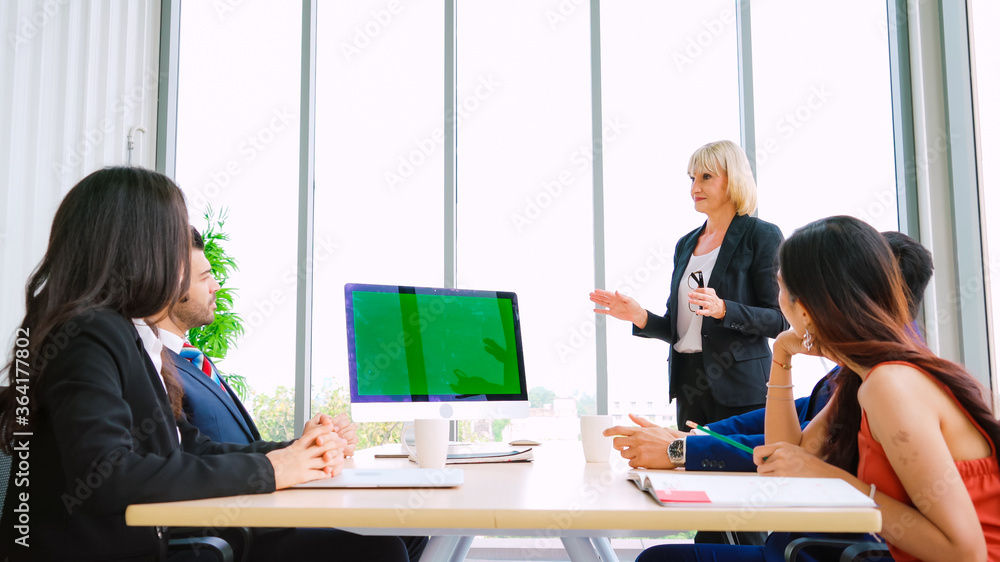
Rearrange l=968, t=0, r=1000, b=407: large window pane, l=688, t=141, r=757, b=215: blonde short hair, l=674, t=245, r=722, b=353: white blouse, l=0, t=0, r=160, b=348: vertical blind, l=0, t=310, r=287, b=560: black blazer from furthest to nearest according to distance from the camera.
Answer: l=968, t=0, r=1000, b=407: large window pane, l=0, t=0, r=160, b=348: vertical blind, l=688, t=141, r=757, b=215: blonde short hair, l=674, t=245, r=722, b=353: white blouse, l=0, t=310, r=287, b=560: black blazer

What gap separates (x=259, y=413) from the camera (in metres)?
4.23

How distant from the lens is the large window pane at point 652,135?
13.0 ft

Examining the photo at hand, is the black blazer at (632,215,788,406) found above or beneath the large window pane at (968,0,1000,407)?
beneath

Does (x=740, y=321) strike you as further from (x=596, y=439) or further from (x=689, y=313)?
(x=596, y=439)

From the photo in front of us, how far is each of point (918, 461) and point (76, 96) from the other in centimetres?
404

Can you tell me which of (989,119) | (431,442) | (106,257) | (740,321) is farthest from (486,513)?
(989,119)

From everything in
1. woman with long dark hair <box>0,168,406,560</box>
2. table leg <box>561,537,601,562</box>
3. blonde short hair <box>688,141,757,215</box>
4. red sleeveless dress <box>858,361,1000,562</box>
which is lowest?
table leg <box>561,537,601,562</box>

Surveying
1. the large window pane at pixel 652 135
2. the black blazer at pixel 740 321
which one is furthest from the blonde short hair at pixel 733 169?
the large window pane at pixel 652 135

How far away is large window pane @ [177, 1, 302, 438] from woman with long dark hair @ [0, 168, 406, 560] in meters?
2.92

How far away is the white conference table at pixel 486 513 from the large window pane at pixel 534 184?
274 centimetres

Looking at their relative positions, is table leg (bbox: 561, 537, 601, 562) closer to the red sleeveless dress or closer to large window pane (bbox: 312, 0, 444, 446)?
the red sleeveless dress

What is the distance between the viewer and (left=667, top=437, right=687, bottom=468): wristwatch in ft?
5.20

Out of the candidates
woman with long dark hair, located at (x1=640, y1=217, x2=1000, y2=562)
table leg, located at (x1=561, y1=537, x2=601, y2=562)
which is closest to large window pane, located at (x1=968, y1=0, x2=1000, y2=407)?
woman with long dark hair, located at (x1=640, y1=217, x2=1000, y2=562)

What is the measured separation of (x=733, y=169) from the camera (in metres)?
2.87
